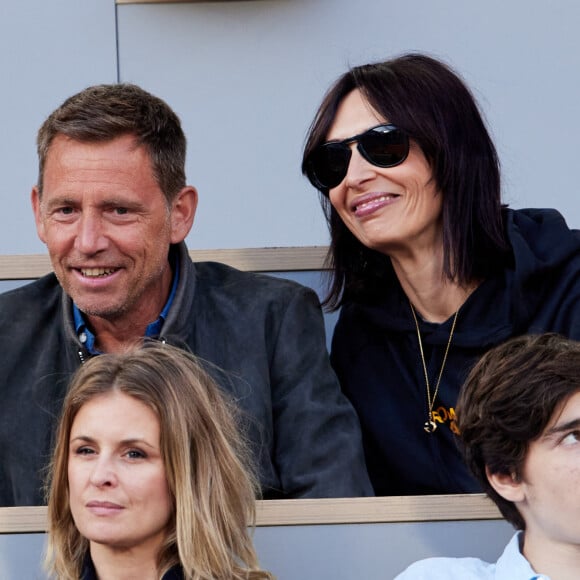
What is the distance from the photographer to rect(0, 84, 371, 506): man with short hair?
3.02 metres

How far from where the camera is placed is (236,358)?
10.3 ft

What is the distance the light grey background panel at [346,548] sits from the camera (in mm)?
2580

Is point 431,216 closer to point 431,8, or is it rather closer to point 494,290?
point 494,290

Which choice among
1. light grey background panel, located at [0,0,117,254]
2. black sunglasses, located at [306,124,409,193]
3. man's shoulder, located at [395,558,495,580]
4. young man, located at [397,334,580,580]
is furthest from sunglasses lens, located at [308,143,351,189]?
light grey background panel, located at [0,0,117,254]

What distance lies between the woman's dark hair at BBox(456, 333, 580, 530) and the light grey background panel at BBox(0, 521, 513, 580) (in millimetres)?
97

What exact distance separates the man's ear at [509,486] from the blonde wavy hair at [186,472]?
38 centimetres

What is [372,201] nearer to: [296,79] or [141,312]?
[141,312]

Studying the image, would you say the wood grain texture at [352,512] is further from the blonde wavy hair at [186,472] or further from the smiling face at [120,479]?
the smiling face at [120,479]

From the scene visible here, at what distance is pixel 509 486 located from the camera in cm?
249

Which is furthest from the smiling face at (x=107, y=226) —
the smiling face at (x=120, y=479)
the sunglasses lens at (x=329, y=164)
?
the smiling face at (x=120, y=479)

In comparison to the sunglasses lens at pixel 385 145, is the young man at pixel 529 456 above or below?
below

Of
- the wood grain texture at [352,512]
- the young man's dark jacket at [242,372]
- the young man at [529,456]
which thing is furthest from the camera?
the young man's dark jacket at [242,372]

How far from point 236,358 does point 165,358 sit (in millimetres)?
471

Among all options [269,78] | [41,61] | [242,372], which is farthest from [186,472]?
[41,61]
